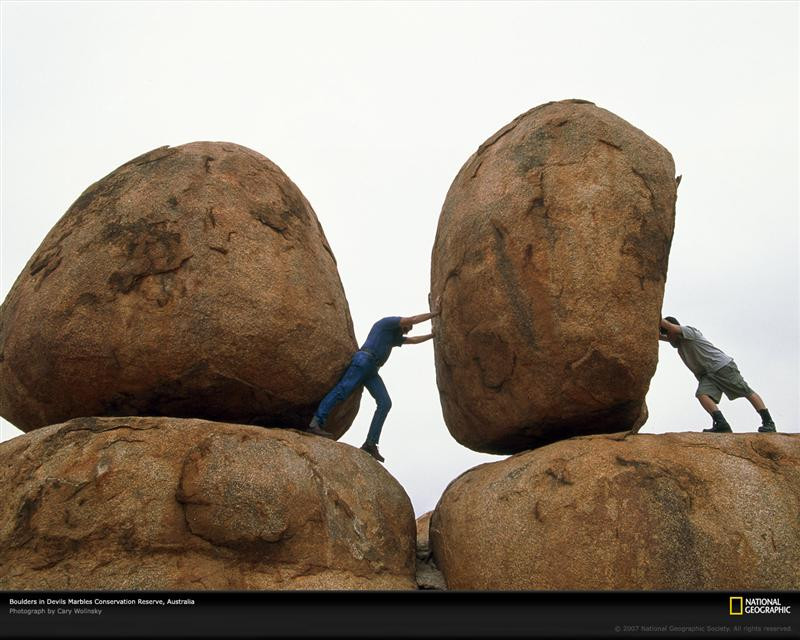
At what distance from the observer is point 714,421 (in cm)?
631

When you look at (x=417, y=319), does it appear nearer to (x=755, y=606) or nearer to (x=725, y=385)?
(x=725, y=385)

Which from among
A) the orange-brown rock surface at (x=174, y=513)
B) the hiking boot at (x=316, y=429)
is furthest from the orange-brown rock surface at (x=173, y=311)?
the orange-brown rock surface at (x=174, y=513)

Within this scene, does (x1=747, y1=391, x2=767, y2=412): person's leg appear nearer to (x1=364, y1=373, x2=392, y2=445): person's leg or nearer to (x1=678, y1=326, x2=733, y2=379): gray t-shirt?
(x1=678, y1=326, x2=733, y2=379): gray t-shirt

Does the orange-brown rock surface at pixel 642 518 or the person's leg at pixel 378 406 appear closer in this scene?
the orange-brown rock surface at pixel 642 518

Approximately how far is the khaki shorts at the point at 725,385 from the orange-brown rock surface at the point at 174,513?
9.50ft

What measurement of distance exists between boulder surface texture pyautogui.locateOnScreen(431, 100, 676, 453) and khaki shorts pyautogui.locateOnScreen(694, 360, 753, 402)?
2.73 feet

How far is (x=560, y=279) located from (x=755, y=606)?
244 centimetres

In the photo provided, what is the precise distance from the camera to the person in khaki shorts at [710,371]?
248 inches

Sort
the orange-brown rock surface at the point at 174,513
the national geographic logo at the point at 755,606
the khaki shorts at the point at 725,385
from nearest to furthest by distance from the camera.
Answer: the national geographic logo at the point at 755,606 → the orange-brown rock surface at the point at 174,513 → the khaki shorts at the point at 725,385

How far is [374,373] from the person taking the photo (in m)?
6.64

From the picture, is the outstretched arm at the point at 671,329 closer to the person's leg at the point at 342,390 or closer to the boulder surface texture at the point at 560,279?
the boulder surface texture at the point at 560,279

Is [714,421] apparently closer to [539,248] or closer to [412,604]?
[539,248]

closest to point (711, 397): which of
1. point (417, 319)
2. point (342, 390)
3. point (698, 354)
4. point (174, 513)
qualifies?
point (698, 354)

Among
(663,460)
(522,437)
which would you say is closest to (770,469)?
(663,460)
